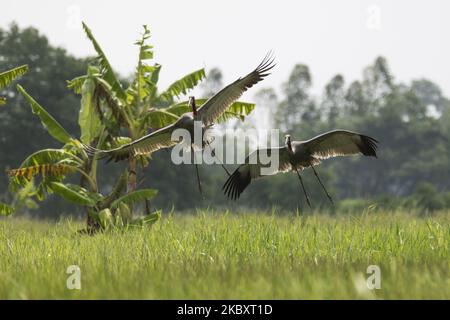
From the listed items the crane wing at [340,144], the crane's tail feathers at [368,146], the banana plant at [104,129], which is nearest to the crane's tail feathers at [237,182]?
the crane wing at [340,144]

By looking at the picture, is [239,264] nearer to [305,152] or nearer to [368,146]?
[305,152]

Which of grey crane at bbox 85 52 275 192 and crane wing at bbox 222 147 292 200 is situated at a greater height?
grey crane at bbox 85 52 275 192

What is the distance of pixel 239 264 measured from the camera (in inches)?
296

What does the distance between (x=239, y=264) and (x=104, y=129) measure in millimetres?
8191

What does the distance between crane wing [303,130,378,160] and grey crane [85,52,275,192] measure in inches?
50.2

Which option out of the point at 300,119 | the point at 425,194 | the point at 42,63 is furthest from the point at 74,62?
the point at 300,119

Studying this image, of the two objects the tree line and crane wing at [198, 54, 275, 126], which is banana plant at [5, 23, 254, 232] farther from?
the tree line

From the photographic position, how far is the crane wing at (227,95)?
9078mm

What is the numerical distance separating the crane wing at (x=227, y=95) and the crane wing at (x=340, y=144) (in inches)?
48.5

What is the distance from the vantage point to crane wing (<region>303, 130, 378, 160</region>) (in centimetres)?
912

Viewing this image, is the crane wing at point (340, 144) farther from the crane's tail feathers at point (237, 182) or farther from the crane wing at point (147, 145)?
the crane wing at point (147, 145)

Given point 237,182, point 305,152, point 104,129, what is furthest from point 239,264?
point 104,129

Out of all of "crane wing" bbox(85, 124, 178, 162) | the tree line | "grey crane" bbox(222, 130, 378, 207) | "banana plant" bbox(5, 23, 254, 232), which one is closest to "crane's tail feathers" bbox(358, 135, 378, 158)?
"grey crane" bbox(222, 130, 378, 207)

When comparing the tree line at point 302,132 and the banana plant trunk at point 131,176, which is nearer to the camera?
the banana plant trunk at point 131,176
